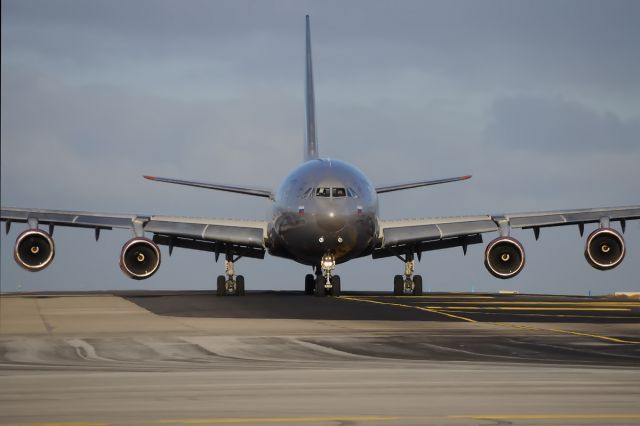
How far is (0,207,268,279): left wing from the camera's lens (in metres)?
46.7

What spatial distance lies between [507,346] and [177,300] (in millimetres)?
22554

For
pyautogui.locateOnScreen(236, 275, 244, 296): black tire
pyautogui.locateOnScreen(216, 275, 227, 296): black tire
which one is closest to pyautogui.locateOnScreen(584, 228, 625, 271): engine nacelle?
pyautogui.locateOnScreen(236, 275, 244, 296): black tire

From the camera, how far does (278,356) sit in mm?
19516

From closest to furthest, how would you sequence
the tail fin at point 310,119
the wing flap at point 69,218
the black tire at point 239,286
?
the wing flap at point 69,218 → the black tire at point 239,286 → the tail fin at point 310,119

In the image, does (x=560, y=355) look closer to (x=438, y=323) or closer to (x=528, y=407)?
(x=528, y=407)

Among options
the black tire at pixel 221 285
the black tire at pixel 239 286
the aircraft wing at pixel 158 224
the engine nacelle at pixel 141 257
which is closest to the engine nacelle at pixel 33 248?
the aircraft wing at pixel 158 224

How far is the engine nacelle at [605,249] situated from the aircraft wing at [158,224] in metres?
12.3

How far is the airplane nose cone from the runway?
424 inches

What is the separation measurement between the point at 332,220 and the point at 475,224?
8448 millimetres

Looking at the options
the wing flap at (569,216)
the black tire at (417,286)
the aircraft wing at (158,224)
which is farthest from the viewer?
the black tire at (417,286)

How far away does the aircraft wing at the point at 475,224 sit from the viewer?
48.9 meters

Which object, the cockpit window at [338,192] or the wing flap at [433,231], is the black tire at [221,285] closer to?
the wing flap at [433,231]

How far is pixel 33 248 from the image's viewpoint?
46969 mm

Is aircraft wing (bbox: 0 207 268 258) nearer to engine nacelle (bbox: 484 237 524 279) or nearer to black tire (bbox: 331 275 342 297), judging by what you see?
black tire (bbox: 331 275 342 297)
